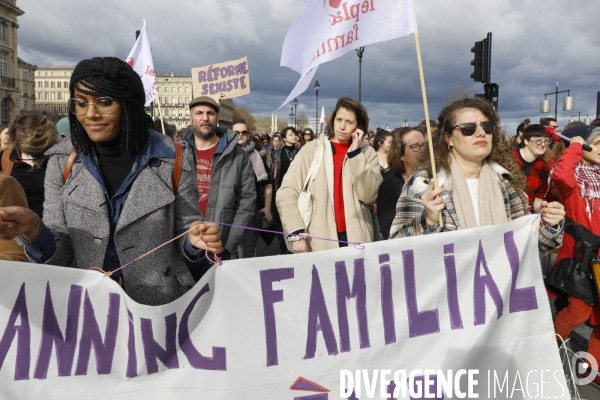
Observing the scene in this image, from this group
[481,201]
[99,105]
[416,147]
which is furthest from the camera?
[416,147]

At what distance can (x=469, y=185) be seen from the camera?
2.67 meters

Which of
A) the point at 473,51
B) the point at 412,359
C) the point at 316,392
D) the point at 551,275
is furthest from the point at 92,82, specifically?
the point at 473,51

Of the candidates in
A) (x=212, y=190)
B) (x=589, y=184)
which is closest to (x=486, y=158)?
(x=589, y=184)

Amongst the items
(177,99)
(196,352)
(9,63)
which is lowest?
(196,352)

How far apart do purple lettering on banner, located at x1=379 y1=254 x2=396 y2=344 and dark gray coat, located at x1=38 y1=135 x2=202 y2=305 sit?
0.91 meters

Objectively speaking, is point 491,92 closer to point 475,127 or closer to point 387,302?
point 475,127

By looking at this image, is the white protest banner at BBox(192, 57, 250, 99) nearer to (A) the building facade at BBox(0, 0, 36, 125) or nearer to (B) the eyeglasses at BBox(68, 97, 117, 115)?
(B) the eyeglasses at BBox(68, 97, 117, 115)

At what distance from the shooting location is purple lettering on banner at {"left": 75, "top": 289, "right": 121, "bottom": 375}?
1924 mm

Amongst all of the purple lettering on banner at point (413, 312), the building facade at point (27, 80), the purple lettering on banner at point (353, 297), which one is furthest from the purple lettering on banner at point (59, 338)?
the building facade at point (27, 80)

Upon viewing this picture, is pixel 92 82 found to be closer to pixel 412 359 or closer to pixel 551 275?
pixel 412 359

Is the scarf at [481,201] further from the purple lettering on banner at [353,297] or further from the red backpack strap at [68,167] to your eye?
the red backpack strap at [68,167]

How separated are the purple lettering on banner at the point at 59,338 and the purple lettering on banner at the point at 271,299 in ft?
2.38

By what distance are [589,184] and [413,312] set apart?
2.49 metres

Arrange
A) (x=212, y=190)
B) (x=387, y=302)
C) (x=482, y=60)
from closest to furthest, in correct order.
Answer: (x=387, y=302) → (x=212, y=190) → (x=482, y=60)
